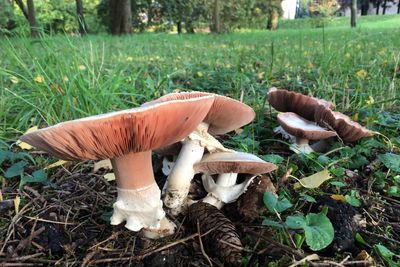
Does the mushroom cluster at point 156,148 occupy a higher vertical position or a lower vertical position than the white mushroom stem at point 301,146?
higher

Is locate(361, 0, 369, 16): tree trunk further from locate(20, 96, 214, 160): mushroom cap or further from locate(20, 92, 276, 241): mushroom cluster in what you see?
locate(20, 96, 214, 160): mushroom cap

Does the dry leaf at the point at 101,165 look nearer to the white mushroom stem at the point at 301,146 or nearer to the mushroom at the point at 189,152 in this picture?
the mushroom at the point at 189,152

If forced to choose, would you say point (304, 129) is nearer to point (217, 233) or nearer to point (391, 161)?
point (391, 161)

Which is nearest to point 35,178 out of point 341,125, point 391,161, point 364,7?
point 341,125

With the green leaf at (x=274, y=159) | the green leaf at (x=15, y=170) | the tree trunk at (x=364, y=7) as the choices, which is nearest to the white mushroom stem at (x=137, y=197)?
the green leaf at (x=274, y=159)

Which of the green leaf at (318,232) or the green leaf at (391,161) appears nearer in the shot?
the green leaf at (318,232)

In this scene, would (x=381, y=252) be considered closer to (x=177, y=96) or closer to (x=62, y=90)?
(x=177, y=96)
